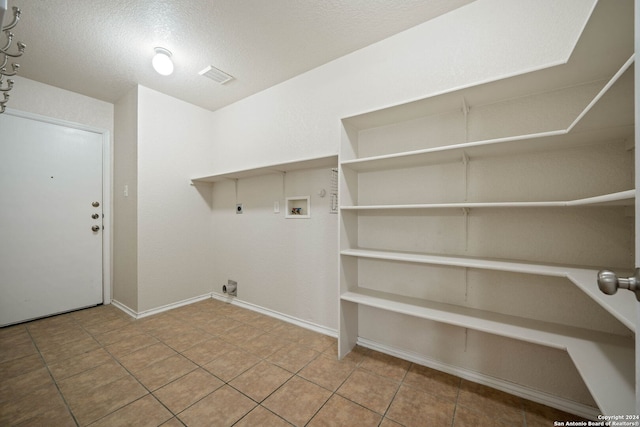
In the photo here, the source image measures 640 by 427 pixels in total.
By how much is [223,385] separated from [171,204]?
2.17m

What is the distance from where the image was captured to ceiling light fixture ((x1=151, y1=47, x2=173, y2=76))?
2152mm

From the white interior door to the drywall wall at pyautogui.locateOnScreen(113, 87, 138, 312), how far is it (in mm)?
216

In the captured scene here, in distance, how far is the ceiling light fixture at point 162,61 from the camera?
2152 mm

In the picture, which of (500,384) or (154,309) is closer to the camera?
(500,384)

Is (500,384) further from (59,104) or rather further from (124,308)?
(59,104)

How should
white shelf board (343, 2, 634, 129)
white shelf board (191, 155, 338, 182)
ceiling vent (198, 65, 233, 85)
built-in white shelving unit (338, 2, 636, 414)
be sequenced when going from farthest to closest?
ceiling vent (198, 65, 233, 85) < white shelf board (191, 155, 338, 182) < built-in white shelving unit (338, 2, 636, 414) < white shelf board (343, 2, 634, 129)

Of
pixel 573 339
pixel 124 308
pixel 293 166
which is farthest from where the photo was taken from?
pixel 124 308

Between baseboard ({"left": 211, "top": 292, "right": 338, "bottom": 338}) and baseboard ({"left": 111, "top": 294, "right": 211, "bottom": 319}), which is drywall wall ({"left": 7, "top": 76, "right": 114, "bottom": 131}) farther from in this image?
baseboard ({"left": 211, "top": 292, "right": 338, "bottom": 338})

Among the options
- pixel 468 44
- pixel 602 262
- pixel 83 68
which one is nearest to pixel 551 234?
pixel 602 262

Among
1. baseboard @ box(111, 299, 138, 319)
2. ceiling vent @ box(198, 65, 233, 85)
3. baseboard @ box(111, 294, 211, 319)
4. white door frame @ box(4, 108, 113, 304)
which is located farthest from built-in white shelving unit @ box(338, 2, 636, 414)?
white door frame @ box(4, 108, 113, 304)

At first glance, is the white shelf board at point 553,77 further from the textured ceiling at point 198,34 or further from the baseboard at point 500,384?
the baseboard at point 500,384

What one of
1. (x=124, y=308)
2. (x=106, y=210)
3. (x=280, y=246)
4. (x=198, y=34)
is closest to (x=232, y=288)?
(x=280, y=246)

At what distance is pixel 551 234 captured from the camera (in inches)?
56.7

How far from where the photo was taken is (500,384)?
1574 mm
